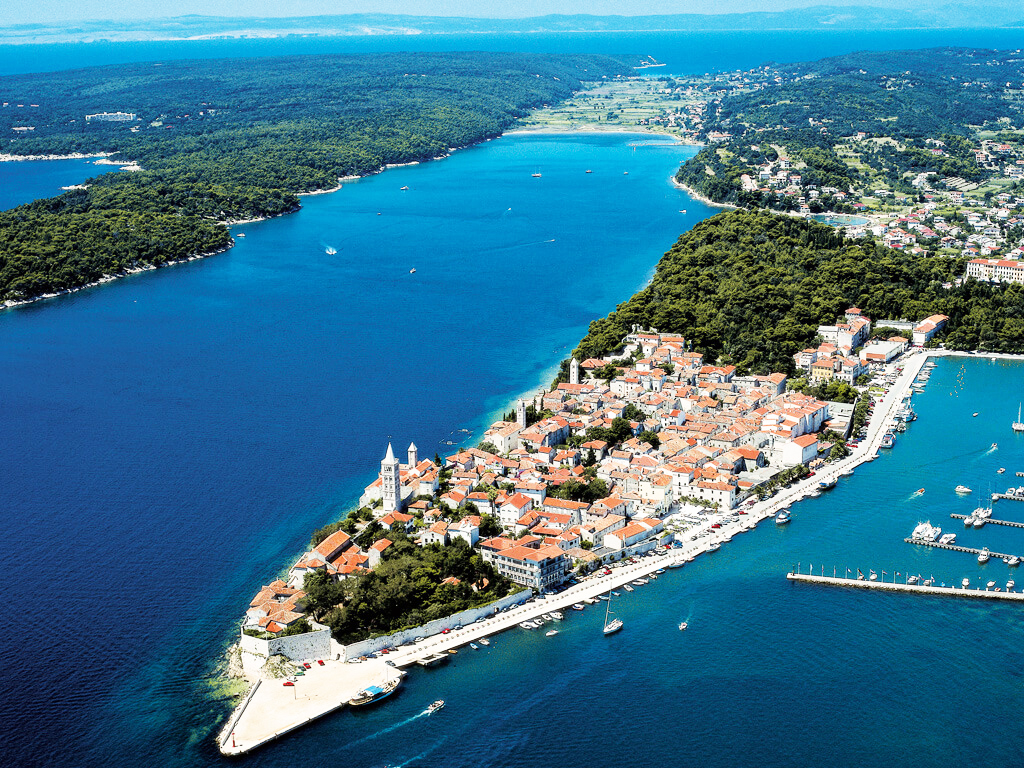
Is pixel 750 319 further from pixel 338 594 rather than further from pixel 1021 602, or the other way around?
pixel 338 594

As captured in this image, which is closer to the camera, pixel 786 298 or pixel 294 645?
pixel 294 645

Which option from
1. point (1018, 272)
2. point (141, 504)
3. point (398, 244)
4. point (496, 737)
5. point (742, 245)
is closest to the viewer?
point (496, 737)

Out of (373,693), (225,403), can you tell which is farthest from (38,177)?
(373,693)

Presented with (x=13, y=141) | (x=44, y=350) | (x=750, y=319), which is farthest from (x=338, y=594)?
(x=13, y=141)

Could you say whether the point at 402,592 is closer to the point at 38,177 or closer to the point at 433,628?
the point at 433,628

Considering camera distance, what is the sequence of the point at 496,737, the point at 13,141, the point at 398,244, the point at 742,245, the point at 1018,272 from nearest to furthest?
the point at 496,737
the point at 1018,272
the point at 742,245
the point at 398,244
the point at 13,141

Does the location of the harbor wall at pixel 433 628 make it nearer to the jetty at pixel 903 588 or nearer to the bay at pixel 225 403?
the bay at pixel 225 403
